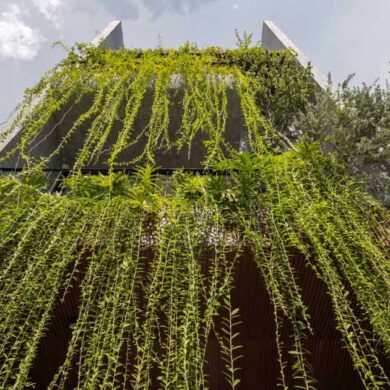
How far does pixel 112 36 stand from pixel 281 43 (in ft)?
8.35

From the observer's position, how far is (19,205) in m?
2.12

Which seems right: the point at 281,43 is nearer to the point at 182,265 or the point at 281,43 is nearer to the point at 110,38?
the point at 110,38

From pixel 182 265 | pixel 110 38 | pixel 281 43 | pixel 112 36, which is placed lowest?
pixel 182 265

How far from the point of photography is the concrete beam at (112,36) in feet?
17.2

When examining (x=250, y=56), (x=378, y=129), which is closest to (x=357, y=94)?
(x=378, y=129)

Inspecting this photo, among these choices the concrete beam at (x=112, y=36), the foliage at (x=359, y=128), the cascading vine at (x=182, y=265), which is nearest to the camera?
the cascading vine at (x=182, y=265)

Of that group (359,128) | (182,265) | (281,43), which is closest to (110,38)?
(281,43)

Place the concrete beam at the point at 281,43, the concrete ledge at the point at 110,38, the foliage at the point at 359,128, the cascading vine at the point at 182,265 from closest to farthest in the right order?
the cascading vine at the point at 182,265
the foliage at the point at 359,128
the concrete beam at the point at 281,43
the concrete ledge at the point at 110,38

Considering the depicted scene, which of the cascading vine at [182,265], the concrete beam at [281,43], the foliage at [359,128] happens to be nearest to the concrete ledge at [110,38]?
the cascading vine at [182,265]

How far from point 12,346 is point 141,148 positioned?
140 inches

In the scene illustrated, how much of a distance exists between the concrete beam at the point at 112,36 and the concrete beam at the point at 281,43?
2259 millimetres

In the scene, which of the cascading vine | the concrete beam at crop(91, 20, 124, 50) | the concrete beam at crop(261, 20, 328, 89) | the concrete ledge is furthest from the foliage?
the concrete beam at crop(91, 20, 124, 50)

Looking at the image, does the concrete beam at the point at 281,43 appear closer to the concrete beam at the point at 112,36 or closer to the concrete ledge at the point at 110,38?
the concrete beam at the point at 112,36

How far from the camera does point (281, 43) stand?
542 cm
